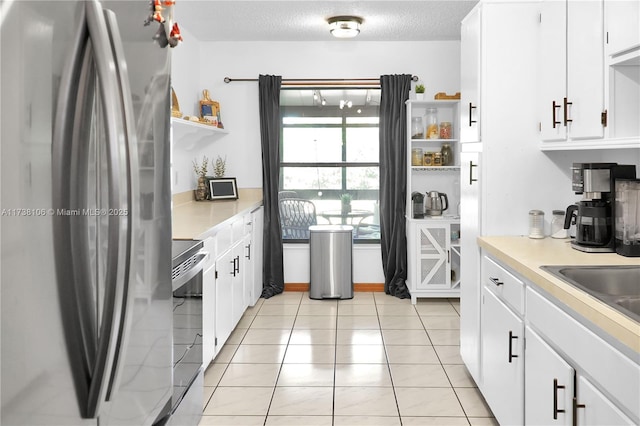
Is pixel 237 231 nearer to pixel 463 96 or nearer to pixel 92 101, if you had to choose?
pixel 463 96

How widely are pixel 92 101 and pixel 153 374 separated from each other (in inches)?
29.9

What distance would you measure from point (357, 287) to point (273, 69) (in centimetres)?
242

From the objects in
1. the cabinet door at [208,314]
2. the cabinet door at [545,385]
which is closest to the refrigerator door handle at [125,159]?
the cabinet door at [545,385]

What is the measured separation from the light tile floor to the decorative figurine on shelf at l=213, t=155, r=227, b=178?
148 centimetres

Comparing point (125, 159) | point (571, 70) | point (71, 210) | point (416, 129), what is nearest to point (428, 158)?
point (416, 129)

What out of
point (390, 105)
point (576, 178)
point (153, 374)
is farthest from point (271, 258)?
point (153, 374)

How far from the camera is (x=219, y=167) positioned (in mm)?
5500

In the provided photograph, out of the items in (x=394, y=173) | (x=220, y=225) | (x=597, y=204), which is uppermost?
(x=394, y=173)

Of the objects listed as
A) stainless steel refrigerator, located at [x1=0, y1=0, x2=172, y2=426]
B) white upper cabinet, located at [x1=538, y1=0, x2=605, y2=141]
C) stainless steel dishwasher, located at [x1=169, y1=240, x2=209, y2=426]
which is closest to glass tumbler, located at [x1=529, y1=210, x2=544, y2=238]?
white upper cabinet, located at [x1=538, y1=0, x2=605, y2=141]

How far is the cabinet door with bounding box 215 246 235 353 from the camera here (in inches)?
135

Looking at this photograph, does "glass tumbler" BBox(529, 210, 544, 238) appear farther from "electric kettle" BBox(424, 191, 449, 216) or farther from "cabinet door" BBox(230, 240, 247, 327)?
"electric kettle" BBox(424, 191, 449, 216)

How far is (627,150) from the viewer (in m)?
2.62

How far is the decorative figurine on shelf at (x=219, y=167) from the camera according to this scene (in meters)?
5.48

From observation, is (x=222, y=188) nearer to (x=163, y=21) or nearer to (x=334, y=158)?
(x=334, y=158)
